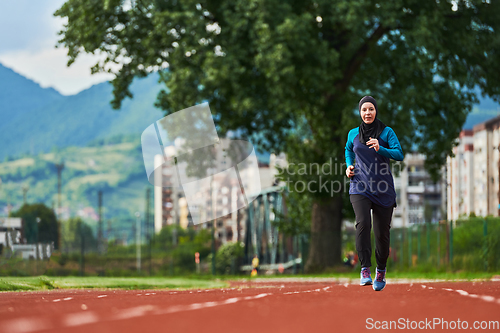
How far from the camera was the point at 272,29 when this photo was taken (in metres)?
21.3

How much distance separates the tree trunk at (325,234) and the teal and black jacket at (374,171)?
17.6 metres

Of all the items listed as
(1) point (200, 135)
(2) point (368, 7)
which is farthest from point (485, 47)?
(1) point (200, 135)

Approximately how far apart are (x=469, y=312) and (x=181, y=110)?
17.8m

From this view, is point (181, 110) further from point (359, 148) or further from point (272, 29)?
point (359, 148)

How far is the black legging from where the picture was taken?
26.6ft

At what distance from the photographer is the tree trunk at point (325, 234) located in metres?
26.2

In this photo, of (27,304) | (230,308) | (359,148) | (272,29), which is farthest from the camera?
(272,29)

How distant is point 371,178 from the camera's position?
8.07 m

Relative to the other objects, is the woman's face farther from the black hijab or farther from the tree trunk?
the tree trunk

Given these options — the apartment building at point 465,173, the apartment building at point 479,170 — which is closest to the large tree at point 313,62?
the apartment building at point 479,170

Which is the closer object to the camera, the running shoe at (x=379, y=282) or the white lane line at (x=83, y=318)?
the white lane line at (x=83, y=318)

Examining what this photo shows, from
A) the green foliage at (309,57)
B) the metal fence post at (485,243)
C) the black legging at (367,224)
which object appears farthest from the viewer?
the green foliage at (309,57)
